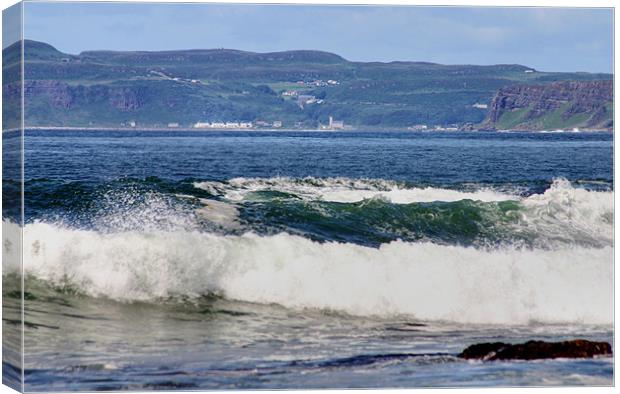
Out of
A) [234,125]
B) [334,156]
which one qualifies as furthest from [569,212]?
[234,125]

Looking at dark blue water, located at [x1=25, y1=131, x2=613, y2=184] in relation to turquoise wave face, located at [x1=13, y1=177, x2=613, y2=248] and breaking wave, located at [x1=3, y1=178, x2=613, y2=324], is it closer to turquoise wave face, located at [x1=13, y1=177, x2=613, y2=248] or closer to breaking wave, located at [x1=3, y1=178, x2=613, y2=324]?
turquoise wave face, located at [x1=13, y1=177, x2=613, y2=248]

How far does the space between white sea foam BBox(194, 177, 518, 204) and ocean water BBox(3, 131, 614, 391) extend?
0.02 m

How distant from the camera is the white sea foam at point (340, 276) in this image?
15.1 meters

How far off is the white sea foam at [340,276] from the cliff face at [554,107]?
1781 mm

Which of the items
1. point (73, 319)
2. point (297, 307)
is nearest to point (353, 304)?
point (297, 307)

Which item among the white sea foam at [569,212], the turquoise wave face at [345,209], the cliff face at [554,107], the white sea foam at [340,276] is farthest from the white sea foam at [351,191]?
the white sea foam at [340,276]

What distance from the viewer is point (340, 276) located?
49.8ft

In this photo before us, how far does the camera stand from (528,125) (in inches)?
687

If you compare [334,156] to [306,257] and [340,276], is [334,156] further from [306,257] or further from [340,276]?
[340,276]

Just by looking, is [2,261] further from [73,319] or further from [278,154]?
[278,154]

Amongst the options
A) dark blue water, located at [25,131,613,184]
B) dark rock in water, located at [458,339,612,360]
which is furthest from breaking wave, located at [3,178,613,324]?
dark blue water, located at [25,131,613,184]

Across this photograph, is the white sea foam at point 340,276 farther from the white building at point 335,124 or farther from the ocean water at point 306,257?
the white building at point 335,124

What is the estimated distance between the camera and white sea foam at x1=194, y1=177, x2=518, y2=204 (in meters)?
16.9

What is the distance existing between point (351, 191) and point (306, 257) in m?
1.83
